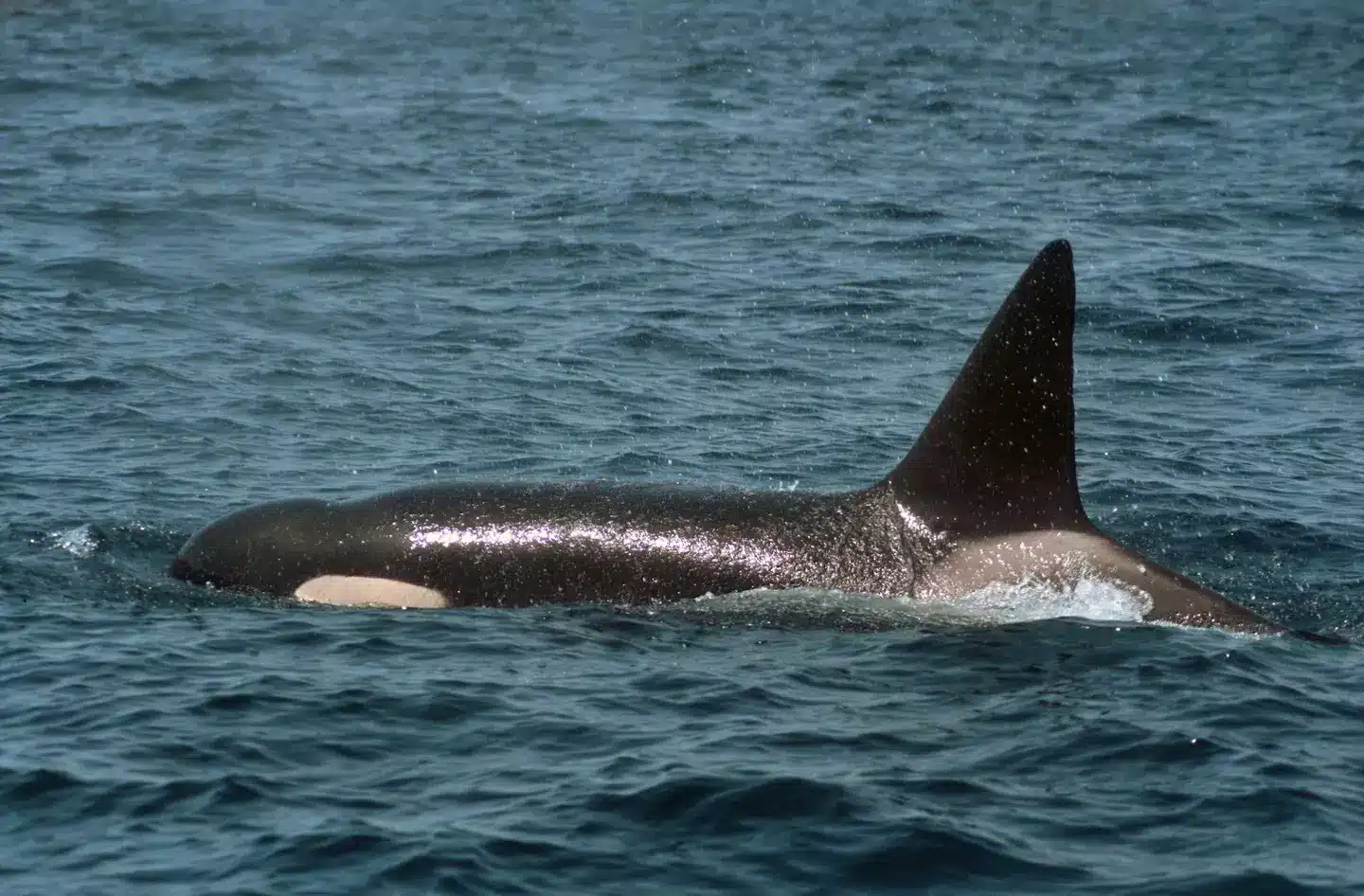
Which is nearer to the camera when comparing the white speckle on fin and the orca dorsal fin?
the orca dorsal fin

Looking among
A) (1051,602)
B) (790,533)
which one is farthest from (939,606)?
(790,533)

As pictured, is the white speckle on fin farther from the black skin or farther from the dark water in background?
the dark water in background

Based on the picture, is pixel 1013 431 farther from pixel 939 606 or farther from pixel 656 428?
pixel 656 428

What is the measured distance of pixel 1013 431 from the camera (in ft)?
44.6

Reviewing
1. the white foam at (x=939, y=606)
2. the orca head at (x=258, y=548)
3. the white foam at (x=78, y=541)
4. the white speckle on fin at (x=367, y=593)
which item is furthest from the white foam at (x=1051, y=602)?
the white foam at (x=78, y=541)

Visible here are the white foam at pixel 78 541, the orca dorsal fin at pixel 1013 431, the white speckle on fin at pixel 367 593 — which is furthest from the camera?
the white foam at pixel 78 541

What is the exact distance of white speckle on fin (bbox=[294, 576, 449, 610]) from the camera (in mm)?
14500

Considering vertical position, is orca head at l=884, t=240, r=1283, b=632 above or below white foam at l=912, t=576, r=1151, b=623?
above

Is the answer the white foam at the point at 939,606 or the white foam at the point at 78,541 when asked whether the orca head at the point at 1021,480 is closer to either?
the white foam at the point at 939,606

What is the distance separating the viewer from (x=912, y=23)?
5578cm

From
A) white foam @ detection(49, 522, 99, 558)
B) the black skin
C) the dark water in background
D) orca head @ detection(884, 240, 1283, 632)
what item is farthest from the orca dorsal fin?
white foam @ detection(49, 522, 99, 558)

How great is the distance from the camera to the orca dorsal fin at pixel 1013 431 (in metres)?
13.2

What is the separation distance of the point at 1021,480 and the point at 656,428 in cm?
714

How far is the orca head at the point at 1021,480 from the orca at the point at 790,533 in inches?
0.5
